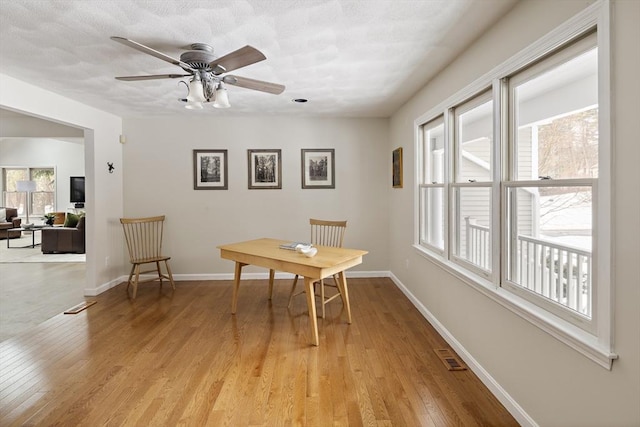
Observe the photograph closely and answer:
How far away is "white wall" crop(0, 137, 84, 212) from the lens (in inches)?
406

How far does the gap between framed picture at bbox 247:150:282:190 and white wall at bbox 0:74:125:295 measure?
1879 mm

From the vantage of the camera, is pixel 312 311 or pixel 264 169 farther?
pixel 264 169

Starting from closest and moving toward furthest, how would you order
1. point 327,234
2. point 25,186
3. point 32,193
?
point 327,234 → point 25,186 → point 32,193

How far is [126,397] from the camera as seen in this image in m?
2.23

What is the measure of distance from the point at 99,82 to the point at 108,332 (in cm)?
243

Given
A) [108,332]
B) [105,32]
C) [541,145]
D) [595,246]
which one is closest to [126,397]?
[108,332]

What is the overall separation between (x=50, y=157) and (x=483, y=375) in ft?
41.0

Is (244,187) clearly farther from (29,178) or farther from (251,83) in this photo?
(29,178)

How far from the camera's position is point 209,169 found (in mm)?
5090

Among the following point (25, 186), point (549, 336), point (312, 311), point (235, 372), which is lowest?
point (235, 372)

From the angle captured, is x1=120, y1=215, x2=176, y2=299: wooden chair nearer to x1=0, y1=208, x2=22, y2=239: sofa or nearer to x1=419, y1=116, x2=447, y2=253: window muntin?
x1=419, y1=116, x2=447, y2=253: window muntin

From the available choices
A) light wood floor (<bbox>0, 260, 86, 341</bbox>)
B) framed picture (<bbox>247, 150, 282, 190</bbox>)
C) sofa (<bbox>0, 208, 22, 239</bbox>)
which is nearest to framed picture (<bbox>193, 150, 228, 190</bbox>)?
framed picture (<bbox>247, 150, 282, 190</bbox>)

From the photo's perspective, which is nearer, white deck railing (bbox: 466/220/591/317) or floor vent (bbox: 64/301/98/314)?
white deck railing (bbox: 466/220/591/317)

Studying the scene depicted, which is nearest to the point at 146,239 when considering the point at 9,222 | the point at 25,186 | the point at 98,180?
the point at 98,180
